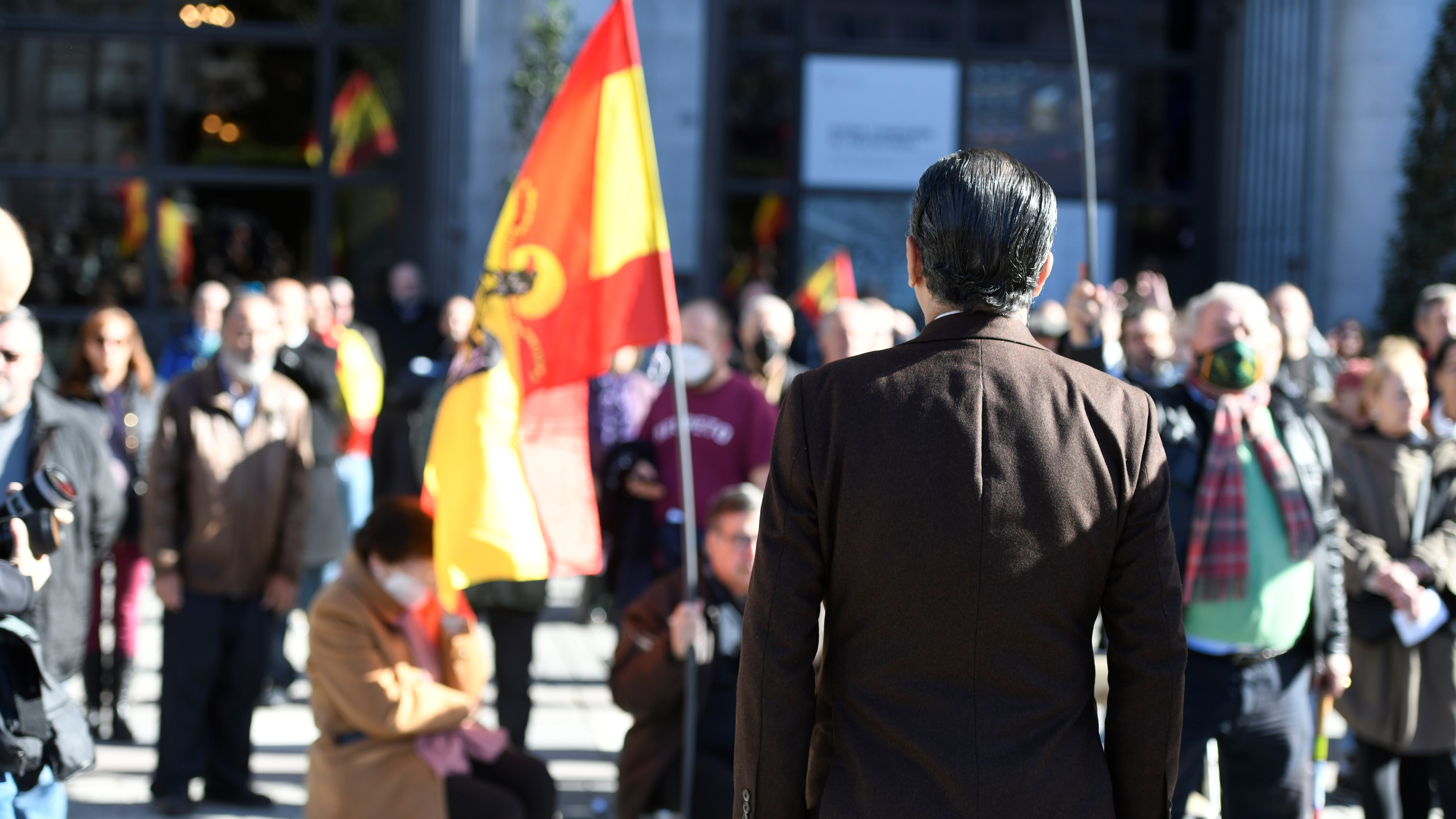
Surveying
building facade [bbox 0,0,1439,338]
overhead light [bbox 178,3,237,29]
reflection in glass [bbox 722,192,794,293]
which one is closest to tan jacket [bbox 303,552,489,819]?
building facade [bbox 0,0,1439,338]

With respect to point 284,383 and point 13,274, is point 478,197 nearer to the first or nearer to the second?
point 284,383

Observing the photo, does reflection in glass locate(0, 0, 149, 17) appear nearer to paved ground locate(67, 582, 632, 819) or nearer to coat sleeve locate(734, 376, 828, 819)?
paved ground locate(67, 582, 632, 819)

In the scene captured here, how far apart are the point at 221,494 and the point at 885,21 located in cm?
823

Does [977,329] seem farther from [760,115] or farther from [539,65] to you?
[760,115]

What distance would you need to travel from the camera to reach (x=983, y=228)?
2.17 m

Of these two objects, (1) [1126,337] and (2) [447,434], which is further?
(1) [1126,337]

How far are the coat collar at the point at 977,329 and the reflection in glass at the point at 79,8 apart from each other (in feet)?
36.1

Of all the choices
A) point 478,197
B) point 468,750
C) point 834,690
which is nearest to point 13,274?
point 468,750

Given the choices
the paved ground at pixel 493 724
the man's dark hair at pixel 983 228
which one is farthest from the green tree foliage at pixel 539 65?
the man's dark hair at pixel 983 228

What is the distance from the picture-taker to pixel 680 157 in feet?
35.6

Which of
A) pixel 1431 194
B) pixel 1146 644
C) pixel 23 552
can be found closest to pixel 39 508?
pixel 23 552

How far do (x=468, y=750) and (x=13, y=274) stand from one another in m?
1.97

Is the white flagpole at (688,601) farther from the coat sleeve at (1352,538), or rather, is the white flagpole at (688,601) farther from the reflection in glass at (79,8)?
the reflection in glass at (79,8)

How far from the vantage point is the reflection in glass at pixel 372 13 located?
37.6ft
